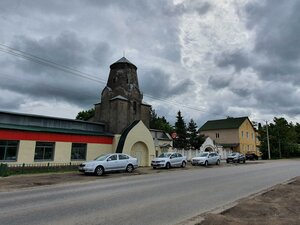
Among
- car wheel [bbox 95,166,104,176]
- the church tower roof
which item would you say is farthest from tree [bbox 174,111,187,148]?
car wheel [bbox 95,166,104,176]

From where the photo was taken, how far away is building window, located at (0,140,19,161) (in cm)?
2159

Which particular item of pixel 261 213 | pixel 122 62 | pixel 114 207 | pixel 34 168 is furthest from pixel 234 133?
pixel 114 207

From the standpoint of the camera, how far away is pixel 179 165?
1150 inches

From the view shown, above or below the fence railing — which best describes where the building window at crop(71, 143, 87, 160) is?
above

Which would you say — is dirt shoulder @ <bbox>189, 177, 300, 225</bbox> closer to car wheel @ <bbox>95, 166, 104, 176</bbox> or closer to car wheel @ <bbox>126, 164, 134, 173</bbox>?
car wheel @ <bbox>95, 166, 104, 176</bbox>

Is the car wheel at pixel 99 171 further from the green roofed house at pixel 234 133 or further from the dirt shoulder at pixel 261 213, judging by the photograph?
the green roofed house at pixel 234 133

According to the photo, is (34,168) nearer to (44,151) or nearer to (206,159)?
(44,151)

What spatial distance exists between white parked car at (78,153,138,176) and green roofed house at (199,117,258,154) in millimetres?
42285

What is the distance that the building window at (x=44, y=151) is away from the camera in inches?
934

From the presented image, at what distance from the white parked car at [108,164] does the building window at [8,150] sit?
618 centimetres

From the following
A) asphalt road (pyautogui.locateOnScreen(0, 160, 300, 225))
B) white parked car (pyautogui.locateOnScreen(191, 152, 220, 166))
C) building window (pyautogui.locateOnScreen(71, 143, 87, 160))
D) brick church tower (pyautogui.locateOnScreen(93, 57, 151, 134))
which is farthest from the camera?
white parked car (pyautogui.locateOnScreen(191, 152, 220, 166))

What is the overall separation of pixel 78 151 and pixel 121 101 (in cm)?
868

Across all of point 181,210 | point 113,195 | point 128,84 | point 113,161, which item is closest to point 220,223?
point 181,210

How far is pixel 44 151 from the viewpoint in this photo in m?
24.2
